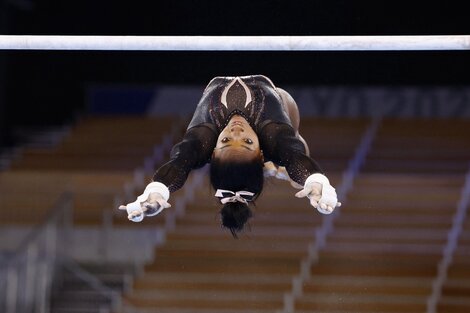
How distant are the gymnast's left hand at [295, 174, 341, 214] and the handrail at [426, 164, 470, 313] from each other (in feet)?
15.6

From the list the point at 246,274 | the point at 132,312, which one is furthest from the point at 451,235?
the point at 132,312

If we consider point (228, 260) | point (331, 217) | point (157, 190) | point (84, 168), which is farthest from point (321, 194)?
point (84, 168)

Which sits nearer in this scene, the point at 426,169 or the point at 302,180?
the point at 302,180

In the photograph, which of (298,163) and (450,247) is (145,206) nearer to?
(298,163)

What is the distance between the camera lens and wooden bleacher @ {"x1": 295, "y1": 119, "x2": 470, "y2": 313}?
984 centimetres

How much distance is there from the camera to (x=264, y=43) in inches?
219

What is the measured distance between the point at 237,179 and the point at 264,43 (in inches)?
30.9

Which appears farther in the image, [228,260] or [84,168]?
[84,168]

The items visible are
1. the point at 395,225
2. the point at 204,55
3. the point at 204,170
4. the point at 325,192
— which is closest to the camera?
the point at 325,192

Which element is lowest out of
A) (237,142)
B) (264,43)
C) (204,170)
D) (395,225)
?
(237,142)

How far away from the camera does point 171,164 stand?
18.4 feet

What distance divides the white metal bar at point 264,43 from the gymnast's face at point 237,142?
1.49 feet
